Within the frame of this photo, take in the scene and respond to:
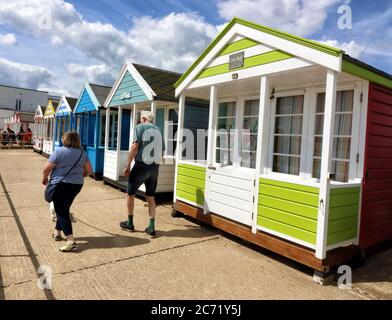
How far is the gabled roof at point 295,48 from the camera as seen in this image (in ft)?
12.3

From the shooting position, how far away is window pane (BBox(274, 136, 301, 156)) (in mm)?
5094

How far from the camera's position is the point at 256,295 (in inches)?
136

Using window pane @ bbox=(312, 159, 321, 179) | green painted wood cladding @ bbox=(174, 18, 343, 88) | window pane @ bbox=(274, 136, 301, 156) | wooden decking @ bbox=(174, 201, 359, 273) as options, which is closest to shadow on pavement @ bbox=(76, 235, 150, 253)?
wooden decking @ bbox=(174, 201, 359, 273)

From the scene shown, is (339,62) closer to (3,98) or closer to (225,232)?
(225,232)

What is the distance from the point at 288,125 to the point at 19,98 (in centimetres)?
5639

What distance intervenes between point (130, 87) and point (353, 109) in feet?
20.1

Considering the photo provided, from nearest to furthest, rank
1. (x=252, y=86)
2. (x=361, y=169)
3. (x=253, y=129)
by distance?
(x=361, y=169), (x=252, y=86), (x=253, y=129)

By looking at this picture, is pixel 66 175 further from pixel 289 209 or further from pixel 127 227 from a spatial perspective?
pixel 289 209

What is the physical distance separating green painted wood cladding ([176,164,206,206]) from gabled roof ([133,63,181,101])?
2.15 metres

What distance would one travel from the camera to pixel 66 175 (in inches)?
172

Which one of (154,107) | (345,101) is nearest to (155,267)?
(345,101)
